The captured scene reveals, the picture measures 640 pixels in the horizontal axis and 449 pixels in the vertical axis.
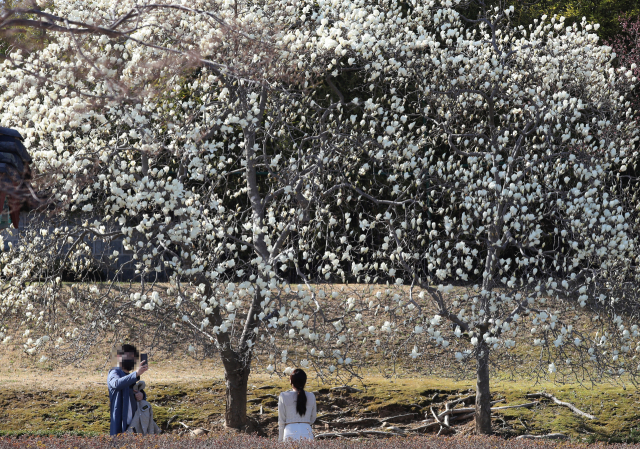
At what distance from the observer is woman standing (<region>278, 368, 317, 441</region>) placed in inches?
198

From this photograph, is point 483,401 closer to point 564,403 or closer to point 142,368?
point 564,403

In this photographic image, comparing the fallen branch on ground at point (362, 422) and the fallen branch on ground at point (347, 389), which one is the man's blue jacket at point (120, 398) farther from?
the fallen branch on ground at point (347, 389)

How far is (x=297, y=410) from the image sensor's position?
5047 mm

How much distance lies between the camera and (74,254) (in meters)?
7.23

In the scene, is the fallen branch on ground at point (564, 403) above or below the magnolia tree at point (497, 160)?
below

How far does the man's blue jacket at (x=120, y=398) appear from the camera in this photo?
5129 millimetres

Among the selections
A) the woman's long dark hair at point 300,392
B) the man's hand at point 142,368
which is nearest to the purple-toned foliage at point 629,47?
the woman's long dark hair at point 300,392

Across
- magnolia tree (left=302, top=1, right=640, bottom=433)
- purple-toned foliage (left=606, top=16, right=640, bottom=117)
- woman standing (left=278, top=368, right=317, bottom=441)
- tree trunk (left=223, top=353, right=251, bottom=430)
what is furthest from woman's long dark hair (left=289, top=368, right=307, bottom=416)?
Answer: purple-toned foliage (left=606, top=16, right=640, bottom=117)

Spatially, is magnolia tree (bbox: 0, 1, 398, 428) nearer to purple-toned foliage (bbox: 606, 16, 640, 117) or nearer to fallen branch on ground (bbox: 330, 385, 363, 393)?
fallen branch on ground (bbox: 330, 385, 363, 393)

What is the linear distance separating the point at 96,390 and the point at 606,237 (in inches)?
275

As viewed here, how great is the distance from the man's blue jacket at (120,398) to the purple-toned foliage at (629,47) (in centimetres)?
849

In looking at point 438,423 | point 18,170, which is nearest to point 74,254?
point 18,170

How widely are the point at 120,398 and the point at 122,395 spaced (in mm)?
29

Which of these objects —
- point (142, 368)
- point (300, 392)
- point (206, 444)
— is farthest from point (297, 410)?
point (142, 368)
